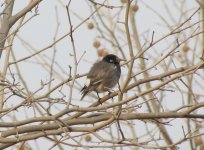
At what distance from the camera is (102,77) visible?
6.34 m

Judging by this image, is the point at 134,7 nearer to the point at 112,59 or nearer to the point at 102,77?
the point at 112,59

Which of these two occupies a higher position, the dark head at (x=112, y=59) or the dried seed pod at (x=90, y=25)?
the dried seed pod at (x=90, y=25)

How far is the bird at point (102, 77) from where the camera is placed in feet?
20.1

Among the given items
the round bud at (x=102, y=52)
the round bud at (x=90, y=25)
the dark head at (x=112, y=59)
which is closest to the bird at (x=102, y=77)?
the dark head at (x=112, y=59)

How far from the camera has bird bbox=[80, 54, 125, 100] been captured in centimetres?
612

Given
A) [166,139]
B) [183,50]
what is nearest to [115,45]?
[183,50]

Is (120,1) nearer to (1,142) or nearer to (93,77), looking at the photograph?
(93,77)

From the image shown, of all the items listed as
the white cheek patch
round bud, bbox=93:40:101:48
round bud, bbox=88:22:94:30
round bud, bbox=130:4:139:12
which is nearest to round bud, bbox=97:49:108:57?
round bud, bbox=93:40:101:48

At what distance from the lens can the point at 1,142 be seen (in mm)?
3777

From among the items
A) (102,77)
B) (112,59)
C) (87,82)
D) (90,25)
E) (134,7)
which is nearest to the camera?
(87,82)

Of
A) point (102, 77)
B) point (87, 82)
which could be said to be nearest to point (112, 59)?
point (102, 77)

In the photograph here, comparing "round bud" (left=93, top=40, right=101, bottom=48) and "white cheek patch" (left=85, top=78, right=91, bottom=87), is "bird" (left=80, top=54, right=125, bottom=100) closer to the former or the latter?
"white cheek patch" (left=85, top=78, right=91, bottom=87)

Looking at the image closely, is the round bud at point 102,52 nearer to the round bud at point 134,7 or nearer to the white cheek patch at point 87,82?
the round bud at point 134,7

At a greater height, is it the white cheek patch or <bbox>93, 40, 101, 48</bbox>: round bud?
<bbox>93, 40, 101, 48</bbox>: round bud
